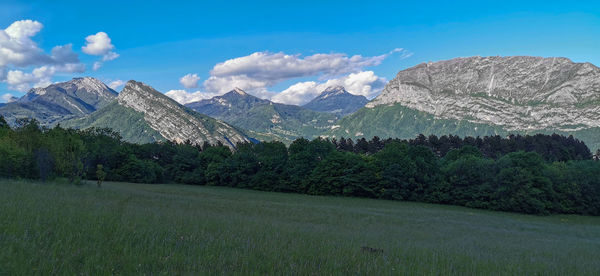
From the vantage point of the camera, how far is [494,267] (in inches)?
468

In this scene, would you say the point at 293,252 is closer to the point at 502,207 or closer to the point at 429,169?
the point at 502,207

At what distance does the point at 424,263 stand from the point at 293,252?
4433mm

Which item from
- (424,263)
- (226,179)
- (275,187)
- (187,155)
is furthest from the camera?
(187,155)

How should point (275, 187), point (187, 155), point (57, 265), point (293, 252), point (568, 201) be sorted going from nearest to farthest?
point (57, 265), point (293, 252), point (568, 201), point (275, 187), point (187, 155)

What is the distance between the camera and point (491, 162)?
235 ft

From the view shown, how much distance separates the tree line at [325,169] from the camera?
159 feet

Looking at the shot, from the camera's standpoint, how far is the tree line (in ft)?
159

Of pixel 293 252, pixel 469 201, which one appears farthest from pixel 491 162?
pixel 293 252

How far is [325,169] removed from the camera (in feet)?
272

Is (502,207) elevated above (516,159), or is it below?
below

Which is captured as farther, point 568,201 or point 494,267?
point 568,201

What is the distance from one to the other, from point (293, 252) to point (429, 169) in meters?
72.5

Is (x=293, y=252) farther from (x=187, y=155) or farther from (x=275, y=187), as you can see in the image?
(x=187, y=155)

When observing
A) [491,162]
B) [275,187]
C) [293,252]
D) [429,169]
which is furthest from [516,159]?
[293,252]
